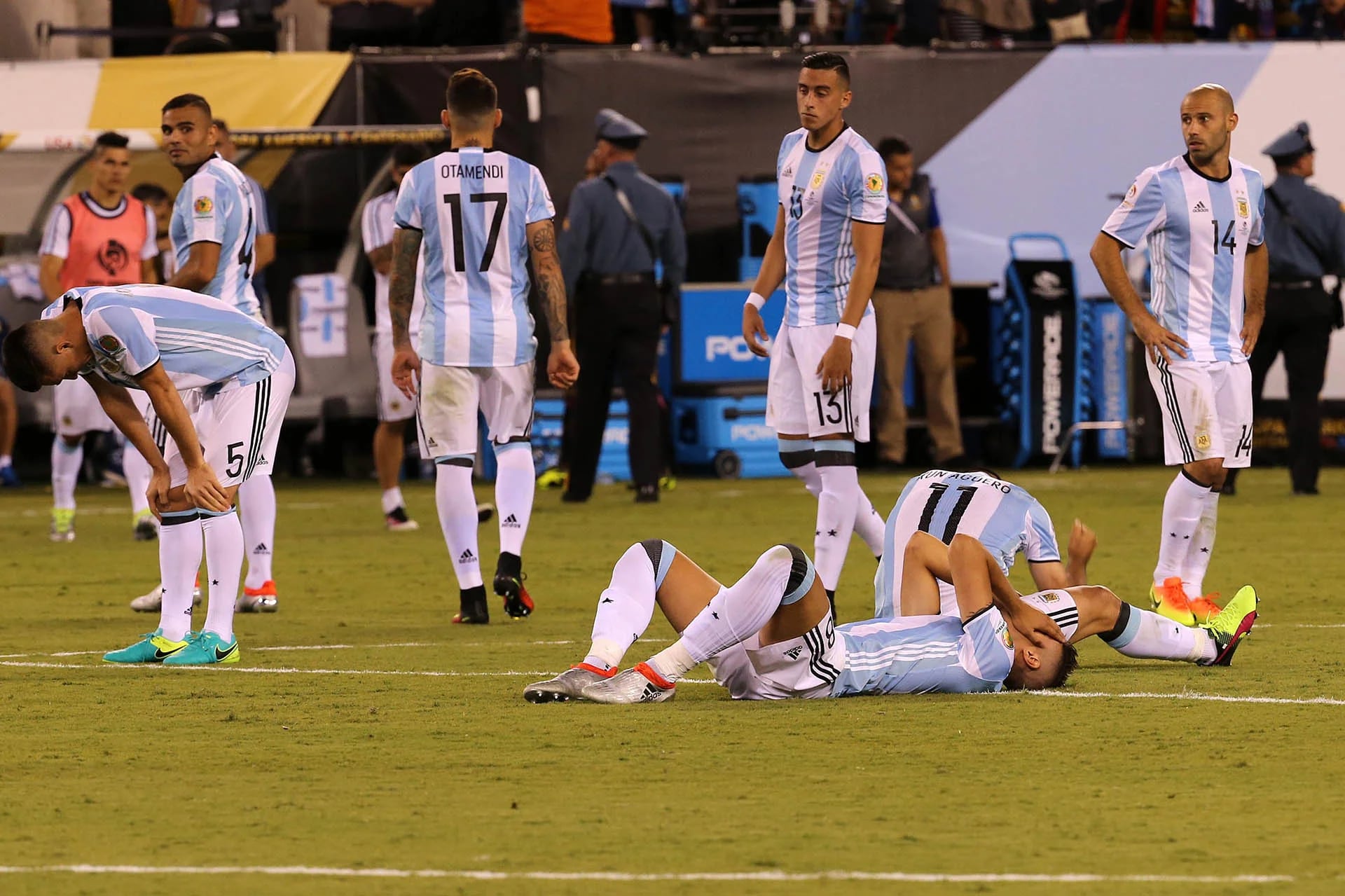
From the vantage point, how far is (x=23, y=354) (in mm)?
7449

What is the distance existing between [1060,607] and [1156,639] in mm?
604

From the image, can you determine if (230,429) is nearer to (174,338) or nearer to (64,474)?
(174,338)

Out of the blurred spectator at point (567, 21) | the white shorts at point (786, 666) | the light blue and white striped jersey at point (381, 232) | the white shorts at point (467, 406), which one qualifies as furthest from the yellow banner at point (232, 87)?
the white shorts at point (786, 666)

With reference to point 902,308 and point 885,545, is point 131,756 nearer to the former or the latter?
point 885,545

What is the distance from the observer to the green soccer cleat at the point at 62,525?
14117 mm

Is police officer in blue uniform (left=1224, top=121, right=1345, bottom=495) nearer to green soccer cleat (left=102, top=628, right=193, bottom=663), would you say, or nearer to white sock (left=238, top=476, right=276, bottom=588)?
white sock (left=238, top=476, right=276, bottom=588)

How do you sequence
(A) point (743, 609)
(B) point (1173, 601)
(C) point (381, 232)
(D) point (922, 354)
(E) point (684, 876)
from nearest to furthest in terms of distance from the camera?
1. (E) point (684, 876)
2. (A) point (743, 609)
3. (B) point (1173, 601)
4. (C) point (381, 232)
5. (D) point (922, 354)

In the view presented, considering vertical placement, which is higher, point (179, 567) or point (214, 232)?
point (214, 232)

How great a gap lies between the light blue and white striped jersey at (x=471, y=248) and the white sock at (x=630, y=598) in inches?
120

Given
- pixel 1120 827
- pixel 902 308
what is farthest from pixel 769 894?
pixel 902 308

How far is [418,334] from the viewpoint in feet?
32.6

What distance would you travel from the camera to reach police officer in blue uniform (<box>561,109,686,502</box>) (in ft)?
53.4

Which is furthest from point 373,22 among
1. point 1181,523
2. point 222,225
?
point 1181,523

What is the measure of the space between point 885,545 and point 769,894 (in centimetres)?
304
